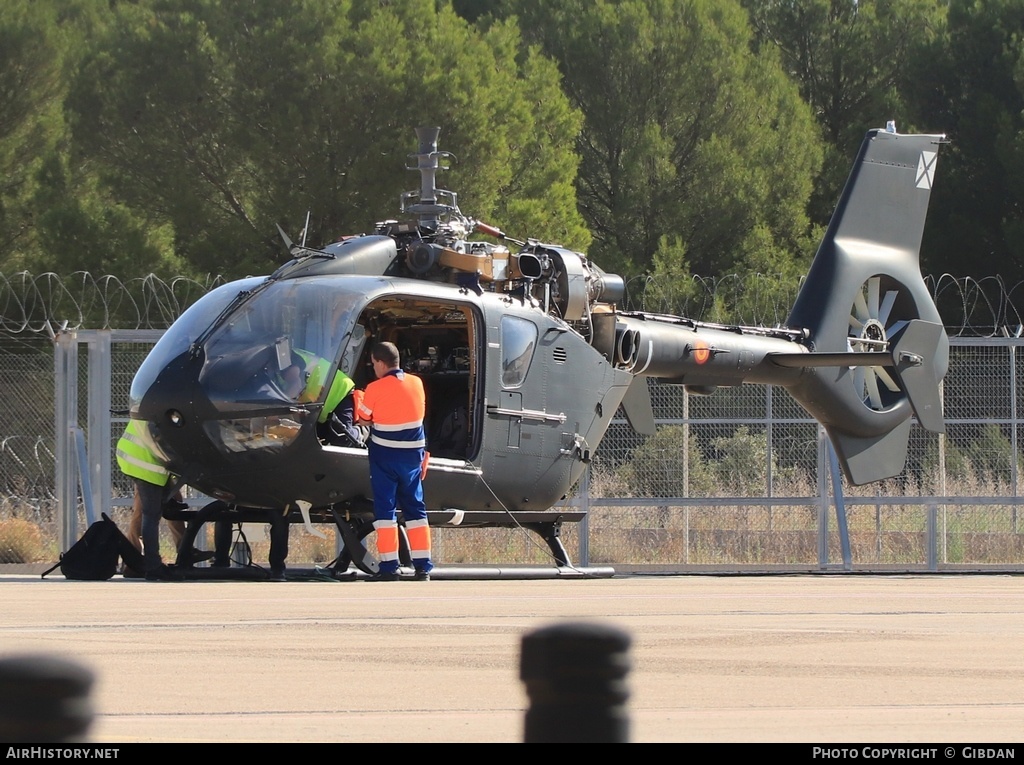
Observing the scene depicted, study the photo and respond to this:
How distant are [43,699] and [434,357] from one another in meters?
10.5

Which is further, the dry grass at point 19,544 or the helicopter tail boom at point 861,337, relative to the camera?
the dry grass at point 19,544

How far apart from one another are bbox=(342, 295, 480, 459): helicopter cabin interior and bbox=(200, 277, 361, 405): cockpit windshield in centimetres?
138

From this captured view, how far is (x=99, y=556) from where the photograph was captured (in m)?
11.2

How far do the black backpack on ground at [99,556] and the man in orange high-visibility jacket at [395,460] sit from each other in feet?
5.97

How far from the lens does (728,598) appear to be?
9086 mm

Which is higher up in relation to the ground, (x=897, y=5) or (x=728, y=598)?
(x=897, y=5)

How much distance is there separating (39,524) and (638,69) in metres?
20.5

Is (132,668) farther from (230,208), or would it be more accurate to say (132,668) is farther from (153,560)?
(230,208)

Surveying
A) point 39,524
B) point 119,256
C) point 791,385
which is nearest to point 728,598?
point 791,385

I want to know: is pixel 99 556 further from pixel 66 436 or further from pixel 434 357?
pixel 66 436

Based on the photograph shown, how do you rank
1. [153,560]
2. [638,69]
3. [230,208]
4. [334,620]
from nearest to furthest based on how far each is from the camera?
1. [334,620]
2. [153,560]
3. [230,208]
4. [638,69]

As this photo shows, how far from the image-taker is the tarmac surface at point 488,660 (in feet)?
15.0

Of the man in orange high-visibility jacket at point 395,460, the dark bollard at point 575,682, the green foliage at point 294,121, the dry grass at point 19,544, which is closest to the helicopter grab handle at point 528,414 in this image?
the man in orange high-visibility jacket at point 395,460

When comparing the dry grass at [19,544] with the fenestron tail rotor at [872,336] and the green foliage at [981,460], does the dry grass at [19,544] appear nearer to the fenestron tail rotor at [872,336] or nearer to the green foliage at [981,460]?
the fenestron tail rotor at [872,336]
